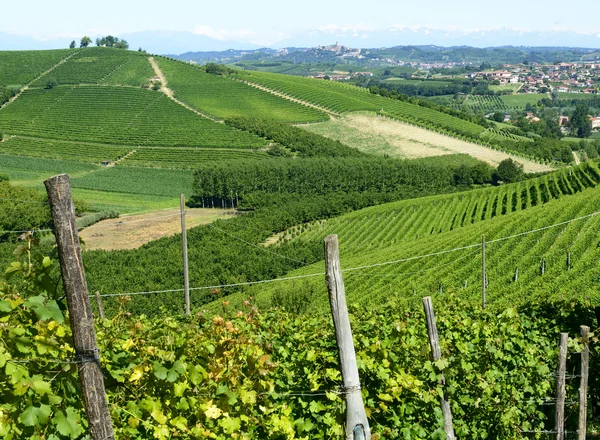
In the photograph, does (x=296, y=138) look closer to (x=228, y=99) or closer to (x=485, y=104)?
(x=228, y=99)

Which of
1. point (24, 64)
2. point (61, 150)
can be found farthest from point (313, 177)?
point (24, 64)

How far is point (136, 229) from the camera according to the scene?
58062mm

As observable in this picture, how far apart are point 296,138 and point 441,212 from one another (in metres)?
42.4

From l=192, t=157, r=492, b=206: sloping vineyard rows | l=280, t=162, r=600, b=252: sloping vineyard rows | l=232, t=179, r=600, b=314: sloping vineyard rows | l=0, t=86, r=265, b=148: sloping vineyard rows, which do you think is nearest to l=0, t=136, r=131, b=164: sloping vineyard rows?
l=0, t=86, r=265, b=148: sloping vineyard rows

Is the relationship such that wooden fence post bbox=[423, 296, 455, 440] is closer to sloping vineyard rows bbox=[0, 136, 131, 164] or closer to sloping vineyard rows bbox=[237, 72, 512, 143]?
sloping vineyard rows bbox=[0, 136, 131, 164]

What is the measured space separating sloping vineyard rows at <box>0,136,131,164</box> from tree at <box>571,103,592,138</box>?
9697 centimetres

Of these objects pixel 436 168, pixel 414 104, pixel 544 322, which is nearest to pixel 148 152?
pixel 436 168

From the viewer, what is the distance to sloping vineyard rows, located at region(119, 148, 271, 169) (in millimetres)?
84312

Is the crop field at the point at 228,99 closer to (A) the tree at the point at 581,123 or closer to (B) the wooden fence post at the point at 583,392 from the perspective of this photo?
(A) the tree at the point at 581,123

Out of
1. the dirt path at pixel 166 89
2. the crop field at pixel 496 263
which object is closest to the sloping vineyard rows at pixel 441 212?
the crop field at pixel 496 263

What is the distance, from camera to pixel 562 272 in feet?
71.6

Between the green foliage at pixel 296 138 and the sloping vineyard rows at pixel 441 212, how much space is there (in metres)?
31.3

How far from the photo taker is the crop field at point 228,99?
107 meters

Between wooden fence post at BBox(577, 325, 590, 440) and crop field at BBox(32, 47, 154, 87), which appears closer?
wooden fence post at BBox(577, 325, 590, 440)
